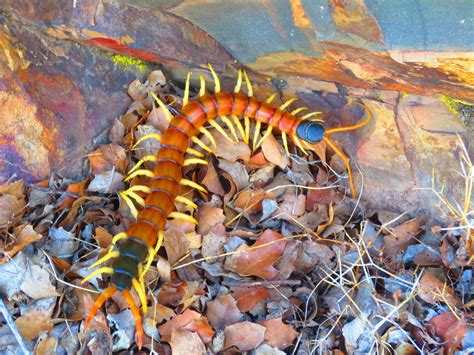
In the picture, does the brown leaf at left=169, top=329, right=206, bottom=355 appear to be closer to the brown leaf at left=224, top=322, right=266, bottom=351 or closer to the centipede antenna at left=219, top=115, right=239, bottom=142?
the brown leaf at left=224, top=322, right=266, bottom=351

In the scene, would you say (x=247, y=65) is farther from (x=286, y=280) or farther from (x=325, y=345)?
(x=325, y=345)

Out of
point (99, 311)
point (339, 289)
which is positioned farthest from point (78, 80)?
point (339, 289)

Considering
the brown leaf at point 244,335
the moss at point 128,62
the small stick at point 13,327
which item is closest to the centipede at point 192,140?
the moss at point 128,62

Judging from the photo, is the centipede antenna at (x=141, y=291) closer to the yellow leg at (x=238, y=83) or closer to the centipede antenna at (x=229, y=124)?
the centipede antenna at (x=229, y=124)

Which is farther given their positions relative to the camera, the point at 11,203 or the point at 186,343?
the point at 11,203

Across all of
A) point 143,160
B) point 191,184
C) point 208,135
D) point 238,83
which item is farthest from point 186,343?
point 238,83

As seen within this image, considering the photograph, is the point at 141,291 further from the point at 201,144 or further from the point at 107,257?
the point at 201,144

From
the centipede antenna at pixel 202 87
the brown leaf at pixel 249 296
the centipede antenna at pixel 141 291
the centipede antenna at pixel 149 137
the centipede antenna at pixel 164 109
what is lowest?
the brown leaf at pixel 249 296
